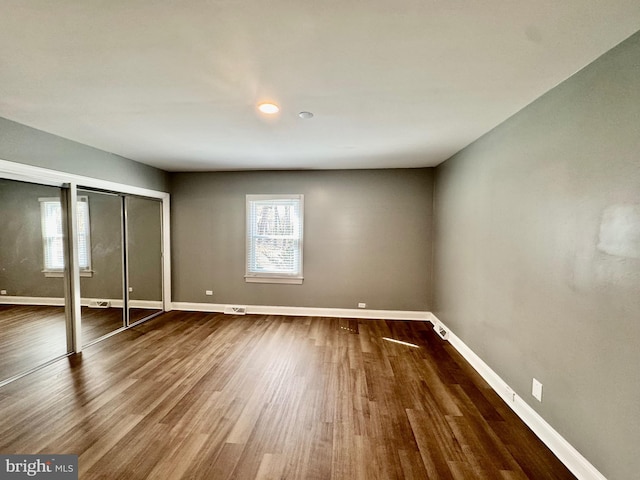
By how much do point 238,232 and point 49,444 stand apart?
348cm

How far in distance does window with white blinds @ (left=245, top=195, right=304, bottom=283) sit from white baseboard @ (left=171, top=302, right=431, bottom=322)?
51 centimetres

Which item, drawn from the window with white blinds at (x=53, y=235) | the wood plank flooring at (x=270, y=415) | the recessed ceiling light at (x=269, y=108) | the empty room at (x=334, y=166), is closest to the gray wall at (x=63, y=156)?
the empty room at (x=334, y=166)

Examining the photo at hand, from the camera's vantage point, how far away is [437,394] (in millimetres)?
2590

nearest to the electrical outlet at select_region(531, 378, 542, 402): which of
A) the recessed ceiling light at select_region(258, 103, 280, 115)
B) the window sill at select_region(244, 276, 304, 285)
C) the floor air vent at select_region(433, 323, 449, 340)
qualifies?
the floor air vent at select_region(433, 323, 449, 340)

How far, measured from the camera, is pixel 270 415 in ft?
7.45

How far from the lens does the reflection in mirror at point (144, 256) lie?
171 inches

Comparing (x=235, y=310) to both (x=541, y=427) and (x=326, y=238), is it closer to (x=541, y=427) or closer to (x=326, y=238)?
(x=326, y=238)

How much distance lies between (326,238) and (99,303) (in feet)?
11.0

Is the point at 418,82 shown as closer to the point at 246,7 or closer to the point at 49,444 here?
the point at 246,7

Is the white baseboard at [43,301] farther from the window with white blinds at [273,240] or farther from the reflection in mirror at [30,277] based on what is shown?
the window with white blinds at [273,240]

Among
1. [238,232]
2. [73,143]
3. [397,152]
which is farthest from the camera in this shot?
[238,232]

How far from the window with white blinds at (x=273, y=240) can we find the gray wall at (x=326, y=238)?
0.14 meters

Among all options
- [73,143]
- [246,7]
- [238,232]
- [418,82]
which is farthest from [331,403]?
[73,143]

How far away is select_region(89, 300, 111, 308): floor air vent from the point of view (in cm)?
371
